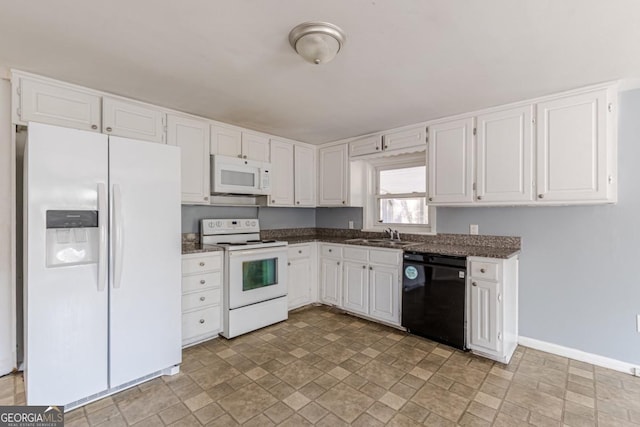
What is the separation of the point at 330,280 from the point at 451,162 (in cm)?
198

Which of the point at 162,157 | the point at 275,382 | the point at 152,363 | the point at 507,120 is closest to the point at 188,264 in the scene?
the point at 152,363

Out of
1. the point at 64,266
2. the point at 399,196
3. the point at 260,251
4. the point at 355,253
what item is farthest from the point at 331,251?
the point at 64,266

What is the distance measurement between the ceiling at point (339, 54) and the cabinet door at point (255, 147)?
0.77 m

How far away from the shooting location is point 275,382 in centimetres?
221

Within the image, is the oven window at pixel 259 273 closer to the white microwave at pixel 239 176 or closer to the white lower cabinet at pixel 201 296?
the white lower cabinet at pixel 201 296

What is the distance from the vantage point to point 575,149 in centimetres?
238

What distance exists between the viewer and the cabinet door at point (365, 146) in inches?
143

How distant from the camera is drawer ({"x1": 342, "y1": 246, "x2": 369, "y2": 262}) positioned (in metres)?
3.43

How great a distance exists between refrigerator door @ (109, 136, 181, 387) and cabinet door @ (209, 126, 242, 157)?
0.91 m

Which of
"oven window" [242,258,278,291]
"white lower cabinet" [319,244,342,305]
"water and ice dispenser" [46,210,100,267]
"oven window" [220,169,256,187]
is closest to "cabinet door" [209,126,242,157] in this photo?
"oven window" [220,169,256,187]

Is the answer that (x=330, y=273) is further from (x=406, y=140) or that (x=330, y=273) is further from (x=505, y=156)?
(x=505, y=156)

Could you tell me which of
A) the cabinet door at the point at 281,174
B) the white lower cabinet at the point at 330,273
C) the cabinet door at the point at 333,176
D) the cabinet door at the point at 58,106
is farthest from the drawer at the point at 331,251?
the cabinet door at the point at 58,106

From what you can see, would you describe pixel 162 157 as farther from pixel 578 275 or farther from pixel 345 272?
pixel 578 275

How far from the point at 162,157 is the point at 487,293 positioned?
9.34 feet
